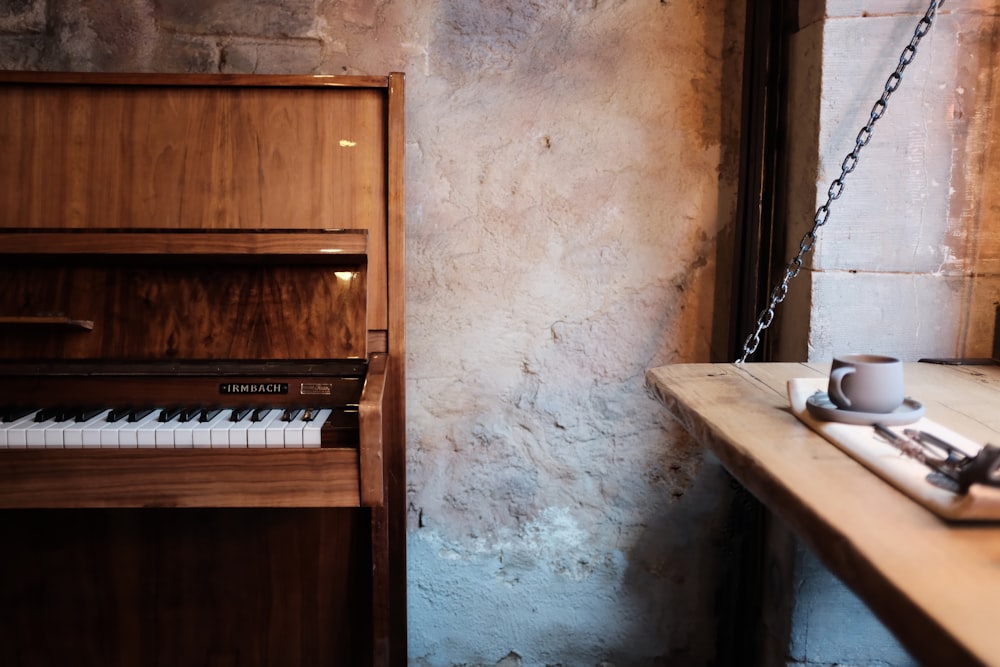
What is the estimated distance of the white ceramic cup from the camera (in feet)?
3.32

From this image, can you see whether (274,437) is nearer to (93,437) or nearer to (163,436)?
(163,436)

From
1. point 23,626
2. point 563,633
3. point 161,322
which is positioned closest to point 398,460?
point 161,322

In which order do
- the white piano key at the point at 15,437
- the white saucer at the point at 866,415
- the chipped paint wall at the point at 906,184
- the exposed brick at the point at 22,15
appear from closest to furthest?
the white saucer at the point at 866,415
the white piano key at the point at 15,437
the chipped paint wall at the point at 906,184
the exposed brick at the point at 22,15

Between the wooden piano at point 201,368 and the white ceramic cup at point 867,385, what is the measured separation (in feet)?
3.09

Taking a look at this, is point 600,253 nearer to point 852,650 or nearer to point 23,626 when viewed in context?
point 852,650

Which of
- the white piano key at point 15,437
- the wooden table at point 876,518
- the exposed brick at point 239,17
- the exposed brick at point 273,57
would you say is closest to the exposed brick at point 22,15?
the exposed brick at point 239,17

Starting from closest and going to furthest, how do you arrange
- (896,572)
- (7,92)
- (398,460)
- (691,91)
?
(896,572)
(7,92)
(398,460)
(691,91)

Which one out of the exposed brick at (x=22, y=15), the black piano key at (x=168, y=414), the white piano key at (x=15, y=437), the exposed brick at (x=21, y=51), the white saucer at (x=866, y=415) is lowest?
the white piano key at (x=15, y=437)

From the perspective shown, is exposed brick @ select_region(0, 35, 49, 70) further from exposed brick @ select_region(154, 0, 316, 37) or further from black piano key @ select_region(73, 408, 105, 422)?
black piano key @ select_region(73, 408, 105, 422)

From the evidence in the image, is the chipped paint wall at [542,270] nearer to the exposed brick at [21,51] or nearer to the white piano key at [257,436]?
the exposed brick at [21,51]

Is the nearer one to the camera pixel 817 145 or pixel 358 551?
pixel 817 145

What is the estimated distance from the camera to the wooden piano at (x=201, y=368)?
1.60 m

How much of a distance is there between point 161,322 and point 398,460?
2.36 ft

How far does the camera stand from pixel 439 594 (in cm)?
235
